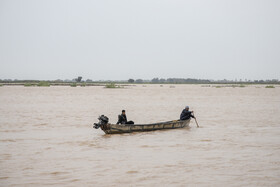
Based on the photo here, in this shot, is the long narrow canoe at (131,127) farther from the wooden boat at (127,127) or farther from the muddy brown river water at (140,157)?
the muddy brown river water at (140,157)

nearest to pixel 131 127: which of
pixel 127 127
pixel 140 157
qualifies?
pixel 127 127

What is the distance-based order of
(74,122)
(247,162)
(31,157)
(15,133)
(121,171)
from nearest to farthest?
(121,171) → (247,162) → (31,157) → (15,133) → (74,122)

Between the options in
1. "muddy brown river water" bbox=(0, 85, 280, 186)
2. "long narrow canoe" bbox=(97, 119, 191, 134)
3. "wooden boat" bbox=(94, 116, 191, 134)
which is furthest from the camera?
"long narrow canoe" bbox=(97, 119, 191, 134)

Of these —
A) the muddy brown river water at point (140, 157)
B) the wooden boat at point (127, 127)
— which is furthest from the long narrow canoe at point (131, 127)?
the muddy brown river water at point (140, 157)

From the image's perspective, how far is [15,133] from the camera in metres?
15.7

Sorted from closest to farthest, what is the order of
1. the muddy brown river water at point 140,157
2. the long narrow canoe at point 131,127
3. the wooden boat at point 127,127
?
the muddy brown river water at point 140,157
the wooden boat at point 127,127
the long narrow canoe at point 131,127

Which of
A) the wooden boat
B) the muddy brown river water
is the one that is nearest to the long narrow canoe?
the wooden boat

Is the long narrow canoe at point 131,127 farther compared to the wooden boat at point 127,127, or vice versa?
the long narrow canoe at point 131,127

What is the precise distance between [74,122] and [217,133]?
8505 mm

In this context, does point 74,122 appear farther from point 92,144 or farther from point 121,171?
point 121,171

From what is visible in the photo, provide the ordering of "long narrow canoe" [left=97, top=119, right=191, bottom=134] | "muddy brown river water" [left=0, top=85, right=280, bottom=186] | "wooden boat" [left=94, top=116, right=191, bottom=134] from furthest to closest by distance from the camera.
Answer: "long narrow canoe" [left=97, top=119, right=191, bottom=134]
"wooden boat" [left=94, top=116, right=191, bottom=134]
"muddy brown river water" [left=0, top=85, right=280, bottom=186]

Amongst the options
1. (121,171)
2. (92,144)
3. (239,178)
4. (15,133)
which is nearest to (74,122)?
(15,133)

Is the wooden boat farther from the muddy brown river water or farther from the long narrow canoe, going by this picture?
the muddy brown river water

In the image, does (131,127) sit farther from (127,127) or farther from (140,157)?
(140,157)
